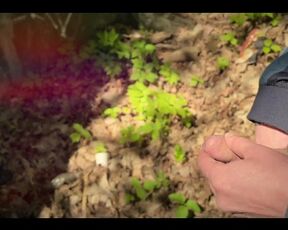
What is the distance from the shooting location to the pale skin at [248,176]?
3.29 ft

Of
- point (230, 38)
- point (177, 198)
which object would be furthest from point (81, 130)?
point (230, 38)

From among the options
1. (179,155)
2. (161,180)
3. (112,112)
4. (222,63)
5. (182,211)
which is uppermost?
(222,63)

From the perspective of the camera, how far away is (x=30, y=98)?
3619 millimetres

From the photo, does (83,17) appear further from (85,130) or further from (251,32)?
(251,32)

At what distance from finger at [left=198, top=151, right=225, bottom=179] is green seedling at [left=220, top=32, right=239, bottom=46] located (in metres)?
2.81

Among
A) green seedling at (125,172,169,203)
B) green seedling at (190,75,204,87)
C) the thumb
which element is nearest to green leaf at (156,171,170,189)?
green seedling at (125,172,169,203)

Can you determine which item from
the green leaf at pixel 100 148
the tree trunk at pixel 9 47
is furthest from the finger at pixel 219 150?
the tree trunk at pixel 9 47

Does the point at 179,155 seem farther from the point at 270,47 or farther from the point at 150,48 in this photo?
the point at 270,47

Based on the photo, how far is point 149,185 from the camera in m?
3.02

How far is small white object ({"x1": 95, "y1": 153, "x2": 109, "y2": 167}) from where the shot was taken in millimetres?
3160

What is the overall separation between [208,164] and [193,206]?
1.68m

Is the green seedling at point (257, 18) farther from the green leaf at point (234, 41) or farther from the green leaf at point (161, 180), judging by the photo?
the green leaf at point (161, 180)
